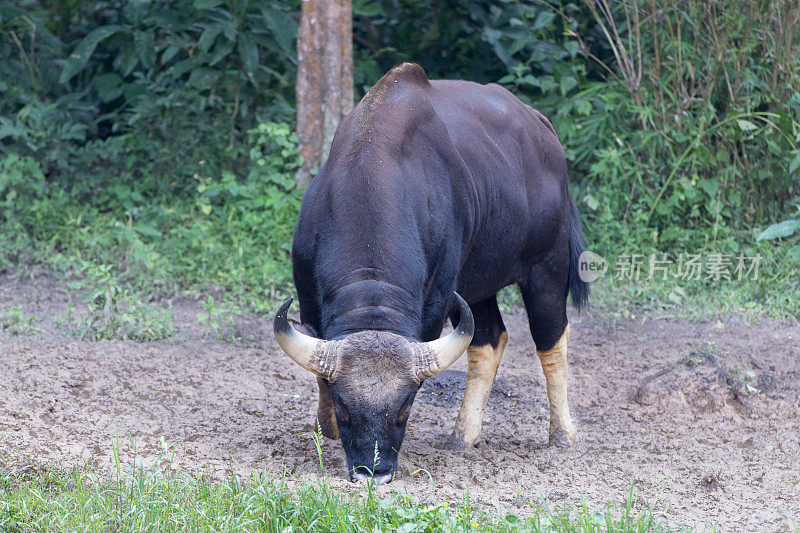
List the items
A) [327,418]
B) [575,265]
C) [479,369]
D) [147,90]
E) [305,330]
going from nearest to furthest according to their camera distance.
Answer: [305,330]
[327,418]
[479,369]
[575,265]
[147,90]

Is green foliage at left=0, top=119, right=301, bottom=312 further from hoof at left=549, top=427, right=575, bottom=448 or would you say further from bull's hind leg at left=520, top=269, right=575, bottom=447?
hoof at left=549, top=427, right=575, bottom=448

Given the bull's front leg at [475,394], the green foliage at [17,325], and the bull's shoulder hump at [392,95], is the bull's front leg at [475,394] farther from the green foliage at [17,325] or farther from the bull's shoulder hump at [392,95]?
the green foliage at [17,325]

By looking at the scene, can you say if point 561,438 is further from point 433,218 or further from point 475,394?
point 433,218

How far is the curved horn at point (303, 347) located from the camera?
395 cm

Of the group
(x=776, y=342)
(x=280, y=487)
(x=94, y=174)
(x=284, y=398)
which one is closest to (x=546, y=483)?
(x=280, y=487)

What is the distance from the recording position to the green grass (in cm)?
335

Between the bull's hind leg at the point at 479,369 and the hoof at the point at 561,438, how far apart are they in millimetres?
420

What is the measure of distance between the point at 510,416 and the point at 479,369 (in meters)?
0.57

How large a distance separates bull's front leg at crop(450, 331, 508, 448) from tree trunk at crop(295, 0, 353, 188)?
3.46 metres

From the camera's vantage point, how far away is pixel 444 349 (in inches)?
160

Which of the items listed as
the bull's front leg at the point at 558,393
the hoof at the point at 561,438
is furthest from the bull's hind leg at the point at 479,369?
the hoof at the point at 561,438

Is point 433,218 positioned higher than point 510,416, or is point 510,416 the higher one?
point 433,218

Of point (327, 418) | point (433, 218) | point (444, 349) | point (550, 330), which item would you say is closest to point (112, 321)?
point (327, 418)

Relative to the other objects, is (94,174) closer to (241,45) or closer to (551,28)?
(241,45)
